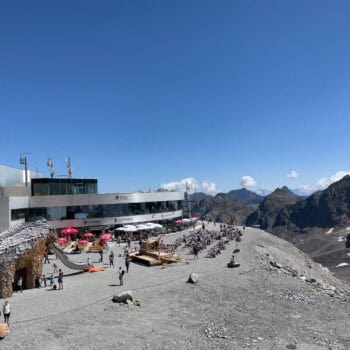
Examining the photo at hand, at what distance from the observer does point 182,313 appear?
26.3m

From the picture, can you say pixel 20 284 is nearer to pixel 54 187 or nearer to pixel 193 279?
pixel 193 279

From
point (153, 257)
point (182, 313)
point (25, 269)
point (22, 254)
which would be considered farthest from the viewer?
point (153, 257)

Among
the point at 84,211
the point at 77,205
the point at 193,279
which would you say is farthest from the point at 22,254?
the point at 84,211

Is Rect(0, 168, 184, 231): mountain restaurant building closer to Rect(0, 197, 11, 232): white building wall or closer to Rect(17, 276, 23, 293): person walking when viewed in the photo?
Rect(0, 197, 11, 232): white building wall

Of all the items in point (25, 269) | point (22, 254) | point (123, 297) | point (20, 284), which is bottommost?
point (123, 297)

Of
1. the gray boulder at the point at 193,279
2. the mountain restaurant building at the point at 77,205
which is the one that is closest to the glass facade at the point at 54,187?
the mountain restaurant building at the point at 77,205

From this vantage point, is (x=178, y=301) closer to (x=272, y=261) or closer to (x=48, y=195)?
(x=272, y=261)

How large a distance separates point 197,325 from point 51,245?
16042 millimetres

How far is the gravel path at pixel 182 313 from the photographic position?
22.1 m

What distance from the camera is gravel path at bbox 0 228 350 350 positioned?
22.1 m

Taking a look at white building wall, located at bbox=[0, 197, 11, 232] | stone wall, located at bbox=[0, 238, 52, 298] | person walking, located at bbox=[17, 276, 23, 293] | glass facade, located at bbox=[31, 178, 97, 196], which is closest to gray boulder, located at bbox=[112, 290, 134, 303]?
stone wall, located at bbox=[0, 238, 52, 298]

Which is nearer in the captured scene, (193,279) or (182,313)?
(182,313)

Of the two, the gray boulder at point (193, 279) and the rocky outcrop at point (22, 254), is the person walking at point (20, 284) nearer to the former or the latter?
the rocky outcrop at point (22, 254)

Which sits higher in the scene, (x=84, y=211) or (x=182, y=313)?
(x=84, y=211)
